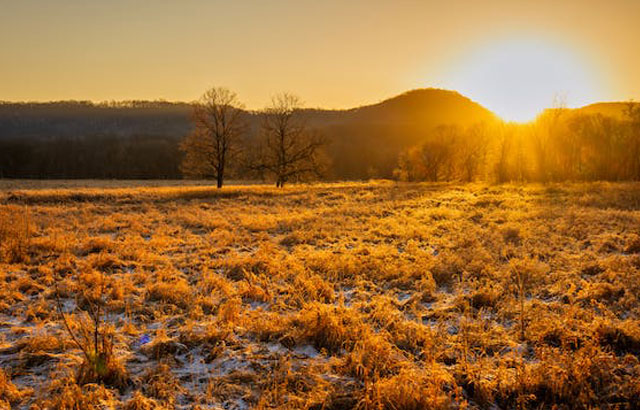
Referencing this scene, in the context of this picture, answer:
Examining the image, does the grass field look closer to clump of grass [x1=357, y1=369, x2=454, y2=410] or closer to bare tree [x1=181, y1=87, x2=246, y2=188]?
clump of grass [x1=357, y1=369, x2=454, y2=410]

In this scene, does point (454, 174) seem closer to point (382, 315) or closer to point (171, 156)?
point (382, 315)

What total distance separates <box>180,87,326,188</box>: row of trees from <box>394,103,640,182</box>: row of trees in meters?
26.2

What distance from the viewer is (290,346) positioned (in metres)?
5.11

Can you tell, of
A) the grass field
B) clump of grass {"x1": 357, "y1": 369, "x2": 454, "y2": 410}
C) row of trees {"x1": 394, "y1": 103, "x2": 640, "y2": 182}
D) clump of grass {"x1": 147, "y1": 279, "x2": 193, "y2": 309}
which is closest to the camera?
clump of grass {"x1": 357, "y1": 369, "x2": 454, "y2": 410}

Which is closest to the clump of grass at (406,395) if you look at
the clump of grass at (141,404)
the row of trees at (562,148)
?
the clump of grass at (141,404)

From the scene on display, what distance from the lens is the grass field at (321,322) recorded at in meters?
3.97

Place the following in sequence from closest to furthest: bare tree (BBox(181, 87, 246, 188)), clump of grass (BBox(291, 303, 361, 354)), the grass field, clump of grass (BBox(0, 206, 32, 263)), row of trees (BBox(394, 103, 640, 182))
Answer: the grass field, clump of grass (BBox(291, 303, 361, 354)), clump of grass (BBox(0, 206, 32, 263)), bare tree (BBox(181, 87, 246, 188)), row of trees (BBox(394, 103, 640, 182))

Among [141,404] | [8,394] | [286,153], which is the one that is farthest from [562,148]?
[8,394]

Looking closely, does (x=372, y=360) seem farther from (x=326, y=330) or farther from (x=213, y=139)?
(x=213, y=139)

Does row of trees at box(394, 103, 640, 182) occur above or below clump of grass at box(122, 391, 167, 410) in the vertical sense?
above

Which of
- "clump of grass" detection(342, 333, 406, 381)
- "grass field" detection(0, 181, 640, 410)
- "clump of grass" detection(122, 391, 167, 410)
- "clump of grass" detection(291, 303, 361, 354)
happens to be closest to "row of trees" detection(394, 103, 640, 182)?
"grass field" detection(0, 181, 640, 410)

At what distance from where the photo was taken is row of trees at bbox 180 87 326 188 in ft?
122

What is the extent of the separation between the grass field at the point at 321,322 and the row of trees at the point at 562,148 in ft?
144

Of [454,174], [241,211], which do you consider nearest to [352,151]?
[454,174]
